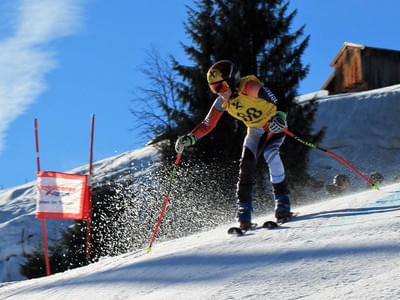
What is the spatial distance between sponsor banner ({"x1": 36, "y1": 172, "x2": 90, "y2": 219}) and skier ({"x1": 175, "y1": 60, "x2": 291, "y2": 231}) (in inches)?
221

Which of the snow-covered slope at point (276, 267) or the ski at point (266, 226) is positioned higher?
the ski at point (266, 226)

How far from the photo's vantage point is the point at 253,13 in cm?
1306

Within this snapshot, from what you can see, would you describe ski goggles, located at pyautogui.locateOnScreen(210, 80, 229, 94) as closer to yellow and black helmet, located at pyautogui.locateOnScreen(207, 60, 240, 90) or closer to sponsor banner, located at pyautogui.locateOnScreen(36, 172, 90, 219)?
yellow and black helmet, located at pyautogui.locateOnScreen(207, 60, 240, 90)

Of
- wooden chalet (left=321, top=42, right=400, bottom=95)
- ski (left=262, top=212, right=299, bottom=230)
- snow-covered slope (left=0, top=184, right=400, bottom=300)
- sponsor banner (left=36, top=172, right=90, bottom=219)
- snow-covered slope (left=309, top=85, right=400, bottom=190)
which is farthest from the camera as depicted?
wooden chalet (left=321, top=42, right=400, bottom=95)

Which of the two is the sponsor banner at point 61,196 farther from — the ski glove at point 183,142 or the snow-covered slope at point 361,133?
the snow-covered slope at point 361,133

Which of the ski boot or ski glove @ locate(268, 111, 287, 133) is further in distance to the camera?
the ski boot

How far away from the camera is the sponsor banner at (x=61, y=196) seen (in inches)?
362

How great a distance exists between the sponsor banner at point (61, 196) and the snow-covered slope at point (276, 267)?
17.6 feet

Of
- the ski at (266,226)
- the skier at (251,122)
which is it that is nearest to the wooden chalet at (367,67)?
the skier at (251,122)

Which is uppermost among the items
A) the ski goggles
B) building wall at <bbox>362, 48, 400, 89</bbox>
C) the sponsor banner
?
building wall at <bbox>362, 48, 400, 89</bbox>

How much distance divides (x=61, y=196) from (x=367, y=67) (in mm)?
23919

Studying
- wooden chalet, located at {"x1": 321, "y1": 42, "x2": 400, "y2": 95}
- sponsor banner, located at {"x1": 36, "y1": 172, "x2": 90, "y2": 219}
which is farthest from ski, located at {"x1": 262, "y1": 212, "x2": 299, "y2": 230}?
wooden chalet, located at {"x1": 321, "y1": 42, "x2": 400, "y2": 95}

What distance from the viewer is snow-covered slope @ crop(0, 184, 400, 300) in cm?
217

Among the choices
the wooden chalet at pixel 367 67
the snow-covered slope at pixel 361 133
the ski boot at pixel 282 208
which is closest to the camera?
the ski boot at pixel 282 208
